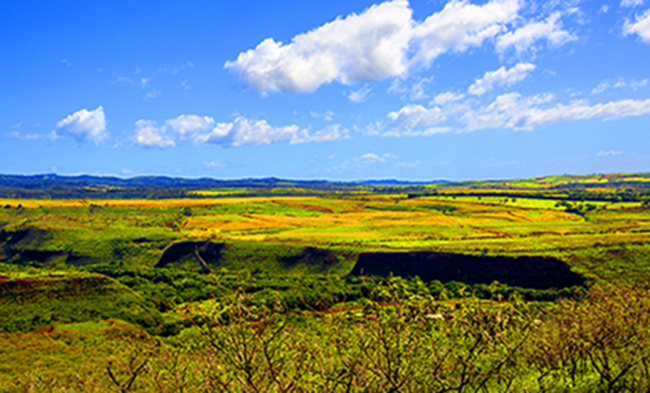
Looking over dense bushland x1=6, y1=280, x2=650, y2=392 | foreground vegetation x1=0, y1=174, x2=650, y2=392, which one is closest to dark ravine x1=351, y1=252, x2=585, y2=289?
foreground vegetation x1=0, y1=174, x2=650, y2=392

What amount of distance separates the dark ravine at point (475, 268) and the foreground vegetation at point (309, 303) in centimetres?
329

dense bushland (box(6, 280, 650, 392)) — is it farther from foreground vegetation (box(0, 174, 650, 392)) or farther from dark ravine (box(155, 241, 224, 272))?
dark ravine (box(155, 241, 224, 272))

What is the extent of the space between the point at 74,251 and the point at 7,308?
200 ft

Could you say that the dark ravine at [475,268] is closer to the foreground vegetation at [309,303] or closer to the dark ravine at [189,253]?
the foreground vegetation at [309,303]

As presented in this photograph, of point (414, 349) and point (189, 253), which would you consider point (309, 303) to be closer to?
point (189, 253)

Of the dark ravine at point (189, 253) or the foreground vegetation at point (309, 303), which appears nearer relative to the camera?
the foreground vegetation at point (309, 303)

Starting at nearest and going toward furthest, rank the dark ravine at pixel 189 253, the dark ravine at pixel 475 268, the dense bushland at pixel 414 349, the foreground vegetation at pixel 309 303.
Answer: the dense bushland at pixel 414 349
the foreground vegetation at pixel 309 303
the dark ravine at pixel 475 268
the dark ravine at pixel 189 253

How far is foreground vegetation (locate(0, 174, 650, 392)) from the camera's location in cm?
1274

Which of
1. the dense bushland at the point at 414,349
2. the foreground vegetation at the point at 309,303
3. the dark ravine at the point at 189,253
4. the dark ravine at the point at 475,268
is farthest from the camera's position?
the dark ravine at the point at 189,253

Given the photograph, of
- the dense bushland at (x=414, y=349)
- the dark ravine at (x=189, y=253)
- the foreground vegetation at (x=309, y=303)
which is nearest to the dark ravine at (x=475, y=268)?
the foreground vegetation at (x=309, y=303)

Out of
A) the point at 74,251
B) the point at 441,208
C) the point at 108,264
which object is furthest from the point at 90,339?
the point at 441,208

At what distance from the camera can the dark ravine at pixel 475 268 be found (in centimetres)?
7106

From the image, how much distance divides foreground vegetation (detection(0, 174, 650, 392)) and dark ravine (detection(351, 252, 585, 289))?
10.8 ft

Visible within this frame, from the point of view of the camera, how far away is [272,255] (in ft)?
315
